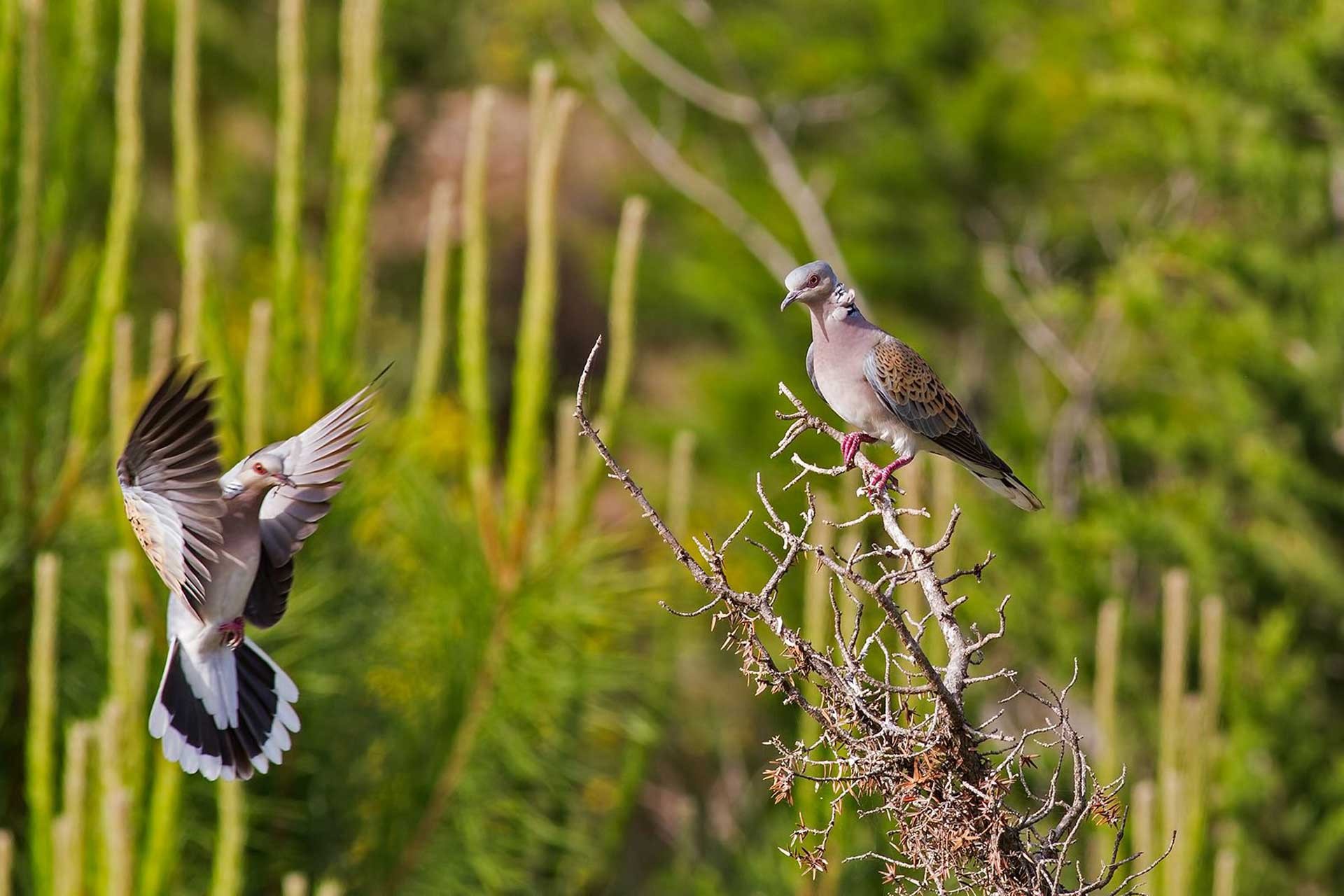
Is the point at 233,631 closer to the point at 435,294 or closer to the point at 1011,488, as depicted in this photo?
the point at 1011,488

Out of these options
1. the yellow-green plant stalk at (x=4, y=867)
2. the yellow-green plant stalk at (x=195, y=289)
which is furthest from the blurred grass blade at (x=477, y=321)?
the yellow-green plant stalk at (x=4, y=867)

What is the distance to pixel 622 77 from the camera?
16641 mm

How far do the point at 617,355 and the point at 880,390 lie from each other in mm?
2737

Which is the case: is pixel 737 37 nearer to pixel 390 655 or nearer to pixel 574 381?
pixel 574 381

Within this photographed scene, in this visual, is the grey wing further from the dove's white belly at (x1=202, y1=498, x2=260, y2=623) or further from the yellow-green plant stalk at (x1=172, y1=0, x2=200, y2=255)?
the yellow-green plant stalk at (x1=172, y1=0, x2=200, y2=255)

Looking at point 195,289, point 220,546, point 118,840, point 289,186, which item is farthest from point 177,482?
point 289,186

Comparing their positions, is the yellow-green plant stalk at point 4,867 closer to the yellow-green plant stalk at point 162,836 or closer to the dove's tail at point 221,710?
the yellow-green plant stalk at point 162,836

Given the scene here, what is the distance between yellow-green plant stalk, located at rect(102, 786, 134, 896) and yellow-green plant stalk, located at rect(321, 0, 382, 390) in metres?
1.88

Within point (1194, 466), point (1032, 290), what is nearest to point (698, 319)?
point (1032, 290)

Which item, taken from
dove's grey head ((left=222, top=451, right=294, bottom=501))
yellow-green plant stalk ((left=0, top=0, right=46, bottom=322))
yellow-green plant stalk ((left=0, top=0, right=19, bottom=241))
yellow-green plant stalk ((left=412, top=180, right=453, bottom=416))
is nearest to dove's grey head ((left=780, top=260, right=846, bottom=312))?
dove's grey head ((left=222, top=451, right=294, bottom=501))

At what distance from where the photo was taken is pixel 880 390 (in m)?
2.86

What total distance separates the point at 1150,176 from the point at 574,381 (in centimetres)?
572

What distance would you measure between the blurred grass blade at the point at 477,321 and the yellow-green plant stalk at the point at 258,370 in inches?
29.0

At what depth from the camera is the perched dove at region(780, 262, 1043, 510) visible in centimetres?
283
